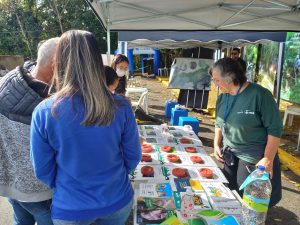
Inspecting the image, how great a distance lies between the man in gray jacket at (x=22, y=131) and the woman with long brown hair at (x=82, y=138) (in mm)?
226

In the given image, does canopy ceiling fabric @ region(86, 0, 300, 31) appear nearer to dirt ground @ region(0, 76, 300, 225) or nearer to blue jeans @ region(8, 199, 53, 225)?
blue jeans @ region(8, 199, 53, 225)

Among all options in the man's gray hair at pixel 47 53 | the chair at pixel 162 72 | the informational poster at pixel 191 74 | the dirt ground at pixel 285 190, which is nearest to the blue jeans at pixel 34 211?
the man's gray hair at pixel 47 53

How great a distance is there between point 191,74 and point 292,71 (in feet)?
9.04

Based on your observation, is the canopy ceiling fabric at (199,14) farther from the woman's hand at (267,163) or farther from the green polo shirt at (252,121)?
the woman's hand at (267,163)

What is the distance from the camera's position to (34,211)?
1.57 metres

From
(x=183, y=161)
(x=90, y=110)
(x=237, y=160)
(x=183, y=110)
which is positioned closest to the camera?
(x=90, y=110)

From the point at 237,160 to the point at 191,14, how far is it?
193 centimetres

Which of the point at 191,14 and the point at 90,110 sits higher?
the point at 191,14

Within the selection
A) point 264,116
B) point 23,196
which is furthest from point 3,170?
point 264,116

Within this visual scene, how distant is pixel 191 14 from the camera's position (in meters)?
3.49

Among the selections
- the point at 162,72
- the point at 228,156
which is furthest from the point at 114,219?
the point at 162,72

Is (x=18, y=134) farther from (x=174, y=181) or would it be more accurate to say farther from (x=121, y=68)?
(x=121, y=68)

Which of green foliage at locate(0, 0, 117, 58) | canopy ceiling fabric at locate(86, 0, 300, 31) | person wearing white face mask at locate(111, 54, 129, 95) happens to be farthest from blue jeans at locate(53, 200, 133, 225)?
green foliage at locate(0, 0, 117, 58)

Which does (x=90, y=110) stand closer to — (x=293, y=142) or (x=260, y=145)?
(x=260, y=145)
